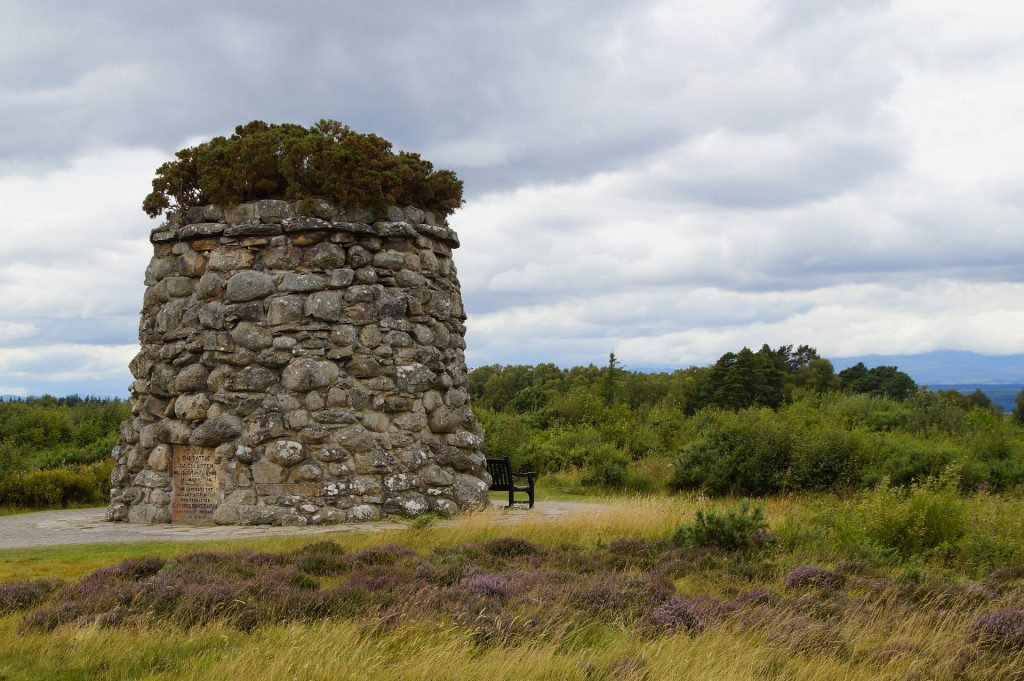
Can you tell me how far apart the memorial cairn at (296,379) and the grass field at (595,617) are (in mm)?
2001

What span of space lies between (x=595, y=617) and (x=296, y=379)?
6.81 meters

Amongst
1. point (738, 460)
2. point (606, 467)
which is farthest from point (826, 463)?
point (606, 467)

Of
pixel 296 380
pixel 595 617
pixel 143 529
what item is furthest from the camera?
pixel 296 380

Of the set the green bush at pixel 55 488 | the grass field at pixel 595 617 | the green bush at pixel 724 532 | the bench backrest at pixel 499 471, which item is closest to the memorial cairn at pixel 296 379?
the bench backrest at pixel 499 471

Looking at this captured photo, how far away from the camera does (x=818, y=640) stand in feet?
23.6

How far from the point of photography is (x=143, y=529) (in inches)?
513

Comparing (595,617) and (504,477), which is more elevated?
(504,477)

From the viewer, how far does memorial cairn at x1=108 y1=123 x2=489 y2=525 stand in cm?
1316

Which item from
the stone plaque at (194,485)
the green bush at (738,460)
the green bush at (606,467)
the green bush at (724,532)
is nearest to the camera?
the green bush at (724,532)

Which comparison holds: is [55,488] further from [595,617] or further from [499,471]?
[595,617]

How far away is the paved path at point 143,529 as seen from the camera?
11945mm

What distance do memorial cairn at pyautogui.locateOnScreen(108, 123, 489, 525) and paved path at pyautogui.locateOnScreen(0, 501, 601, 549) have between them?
0.35m

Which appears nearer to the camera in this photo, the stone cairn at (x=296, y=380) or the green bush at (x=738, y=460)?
the stone cairn at (x=296, y=380)

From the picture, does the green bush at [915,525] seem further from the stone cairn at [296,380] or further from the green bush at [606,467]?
the green bush at [606,467]
